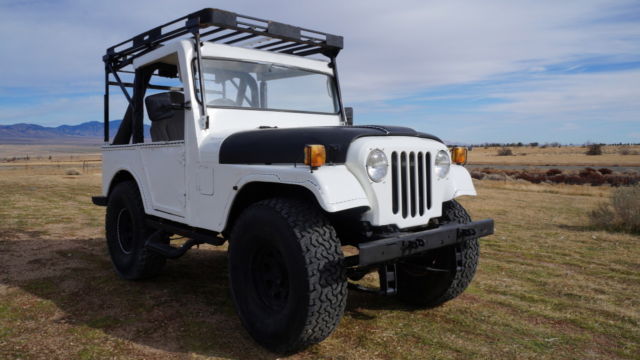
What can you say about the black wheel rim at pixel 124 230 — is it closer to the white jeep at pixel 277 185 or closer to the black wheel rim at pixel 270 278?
the white jeep at pixel 277 185

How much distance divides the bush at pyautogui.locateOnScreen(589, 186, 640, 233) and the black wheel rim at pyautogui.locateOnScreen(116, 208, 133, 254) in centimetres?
853

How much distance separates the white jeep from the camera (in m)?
3.45

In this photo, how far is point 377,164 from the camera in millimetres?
3604

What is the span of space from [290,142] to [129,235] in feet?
10.6

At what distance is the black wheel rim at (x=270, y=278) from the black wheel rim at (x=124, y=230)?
105 inches

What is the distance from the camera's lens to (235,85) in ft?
16.3

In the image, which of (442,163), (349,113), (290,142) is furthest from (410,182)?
(349,113)

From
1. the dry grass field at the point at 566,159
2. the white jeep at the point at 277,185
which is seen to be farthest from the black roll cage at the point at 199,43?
the dry grass field at the point at 566,159

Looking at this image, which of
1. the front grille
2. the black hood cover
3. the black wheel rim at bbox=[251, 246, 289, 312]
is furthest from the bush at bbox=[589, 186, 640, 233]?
the black wheel rim at bbox=[251, 246, 289, 312]

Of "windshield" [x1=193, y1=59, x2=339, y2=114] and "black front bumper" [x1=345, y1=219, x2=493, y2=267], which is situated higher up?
"windshield" [x1=193, y1=59, x2=339, y2=114]

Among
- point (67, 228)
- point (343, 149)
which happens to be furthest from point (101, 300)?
point (67, 228)

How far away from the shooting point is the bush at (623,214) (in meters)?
9.10

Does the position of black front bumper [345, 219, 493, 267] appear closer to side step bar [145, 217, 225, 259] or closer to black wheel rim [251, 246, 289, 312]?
black wheel rim [251, 246, 289, 312]

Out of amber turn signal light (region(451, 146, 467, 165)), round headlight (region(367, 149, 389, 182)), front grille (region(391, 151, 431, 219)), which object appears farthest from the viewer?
amber turn signal light (region(451, 146, 467, 165))
